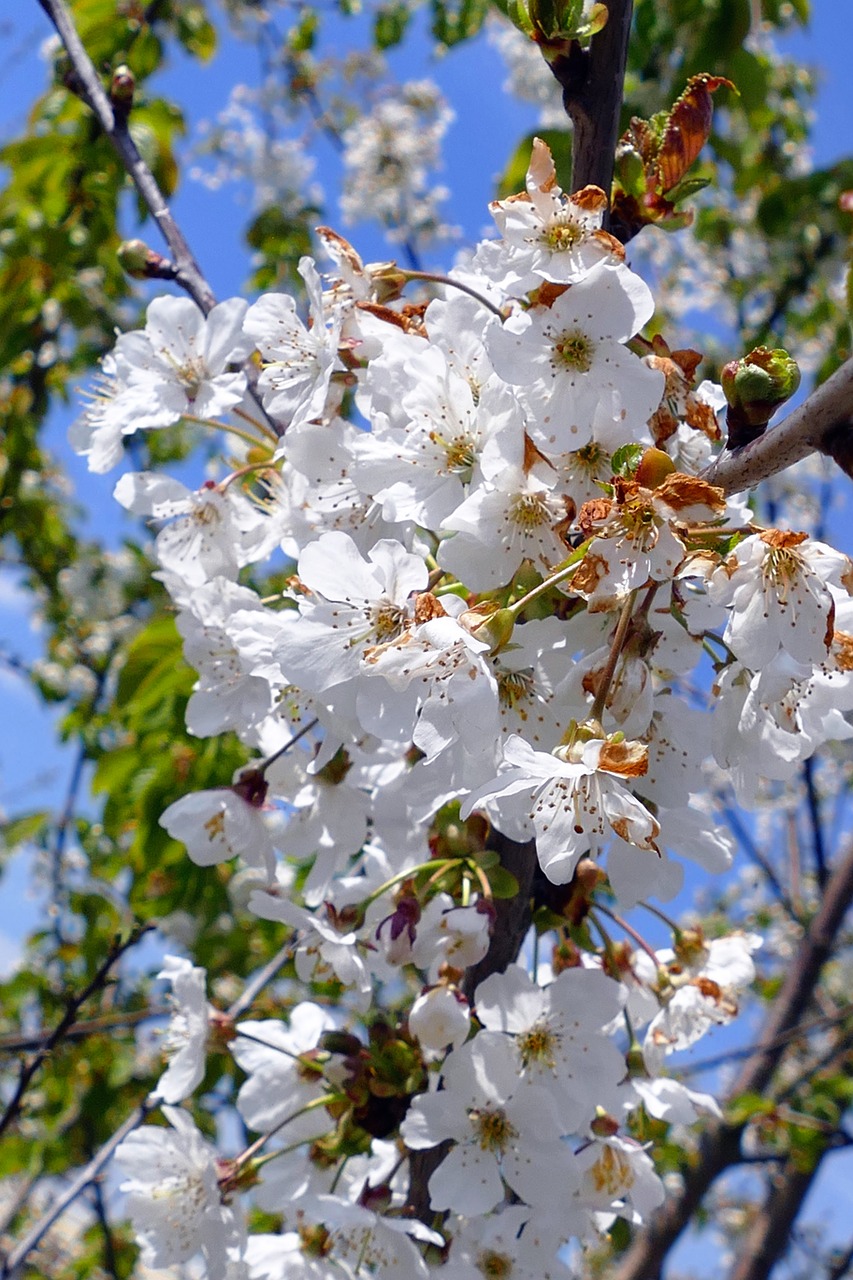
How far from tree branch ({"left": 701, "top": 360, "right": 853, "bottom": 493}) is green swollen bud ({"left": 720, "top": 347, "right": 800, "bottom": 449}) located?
0.02 metres

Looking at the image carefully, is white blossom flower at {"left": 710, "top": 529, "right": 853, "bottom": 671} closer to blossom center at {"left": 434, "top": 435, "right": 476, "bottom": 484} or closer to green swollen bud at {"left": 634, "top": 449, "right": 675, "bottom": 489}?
green swollen bud at {"left": 634, "top": 449, "right": 675, "bottom": 489}

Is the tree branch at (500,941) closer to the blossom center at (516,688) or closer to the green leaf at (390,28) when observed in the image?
the blossom center at (516,688)

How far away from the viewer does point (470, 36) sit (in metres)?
3.25

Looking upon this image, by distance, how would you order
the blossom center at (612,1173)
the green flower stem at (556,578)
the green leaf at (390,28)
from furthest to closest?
the green leaf at (390,28), the blossom center at (612,1173), the green flower stem at (556,578)

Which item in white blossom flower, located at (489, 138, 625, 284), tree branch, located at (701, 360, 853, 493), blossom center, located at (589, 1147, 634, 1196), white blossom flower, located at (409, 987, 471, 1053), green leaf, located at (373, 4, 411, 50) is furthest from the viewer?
green leaf, located at (373, 4, 411, 50)

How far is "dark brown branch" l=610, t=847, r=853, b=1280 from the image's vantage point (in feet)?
10.0

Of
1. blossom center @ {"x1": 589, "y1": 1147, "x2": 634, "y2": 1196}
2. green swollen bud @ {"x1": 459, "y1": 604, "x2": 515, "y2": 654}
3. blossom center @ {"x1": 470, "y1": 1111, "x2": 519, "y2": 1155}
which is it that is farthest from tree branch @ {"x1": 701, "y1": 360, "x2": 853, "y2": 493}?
blossom center @ {"x1": 589, "y1": 1147, "x2": 634, "y2": 1196}

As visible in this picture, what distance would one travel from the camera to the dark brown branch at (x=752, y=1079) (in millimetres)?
3051

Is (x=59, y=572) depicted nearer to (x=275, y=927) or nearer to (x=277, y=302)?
(x=275, y=927)

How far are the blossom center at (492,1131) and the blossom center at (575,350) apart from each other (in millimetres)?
815

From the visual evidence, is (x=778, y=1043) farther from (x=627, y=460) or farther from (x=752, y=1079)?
(x=627, y=460)

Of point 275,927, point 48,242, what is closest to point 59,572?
point 48,242

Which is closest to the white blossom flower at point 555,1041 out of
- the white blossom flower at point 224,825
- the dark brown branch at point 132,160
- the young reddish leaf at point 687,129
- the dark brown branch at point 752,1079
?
the white blossom flower at point 224,825

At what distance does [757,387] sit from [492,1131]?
0.85 meters
